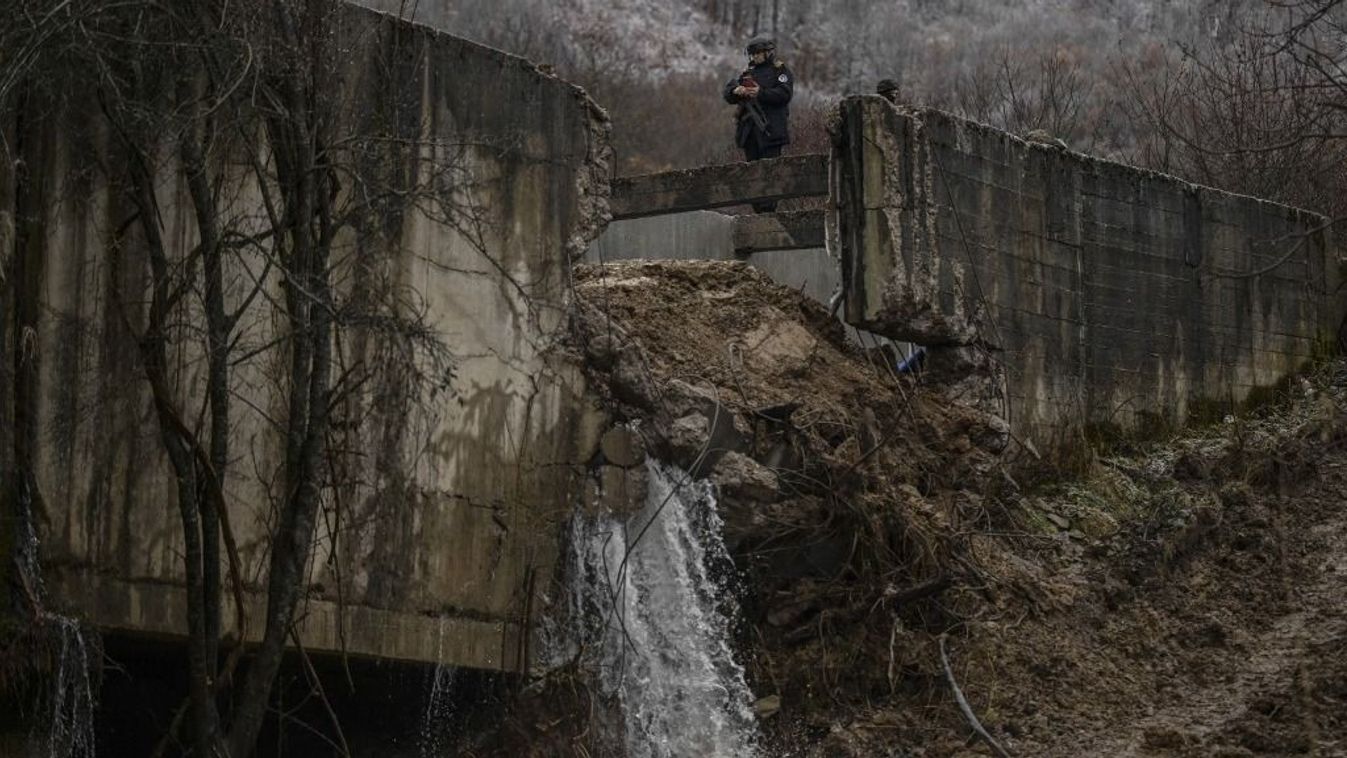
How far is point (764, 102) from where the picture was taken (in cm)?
1730

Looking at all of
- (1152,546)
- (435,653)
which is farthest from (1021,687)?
(435,653)

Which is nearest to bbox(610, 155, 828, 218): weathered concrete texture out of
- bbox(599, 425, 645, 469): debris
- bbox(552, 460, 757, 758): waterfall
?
bbox(599, 425, 645, 469): debris

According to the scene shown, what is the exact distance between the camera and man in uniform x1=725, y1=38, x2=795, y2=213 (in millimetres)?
17297

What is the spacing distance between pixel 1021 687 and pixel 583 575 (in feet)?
7.61

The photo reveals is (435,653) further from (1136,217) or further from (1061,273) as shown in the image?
(1136,217)

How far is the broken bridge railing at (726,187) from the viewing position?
566 inches

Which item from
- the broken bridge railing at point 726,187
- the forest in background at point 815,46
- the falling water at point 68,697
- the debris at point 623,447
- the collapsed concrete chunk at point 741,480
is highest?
the forest in background at point 815,46

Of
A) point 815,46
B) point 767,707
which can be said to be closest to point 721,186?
point 767,707

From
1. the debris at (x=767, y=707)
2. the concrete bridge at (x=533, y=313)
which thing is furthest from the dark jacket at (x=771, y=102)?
the debris at (x=767, y=707)

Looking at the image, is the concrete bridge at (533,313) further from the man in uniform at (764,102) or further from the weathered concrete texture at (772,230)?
the man in uniform at (764,102)

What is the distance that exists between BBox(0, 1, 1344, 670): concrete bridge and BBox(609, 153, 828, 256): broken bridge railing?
0.02m

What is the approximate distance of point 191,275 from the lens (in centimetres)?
912

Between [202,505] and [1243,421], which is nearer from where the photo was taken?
[202,505]

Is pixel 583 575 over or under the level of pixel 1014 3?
under
